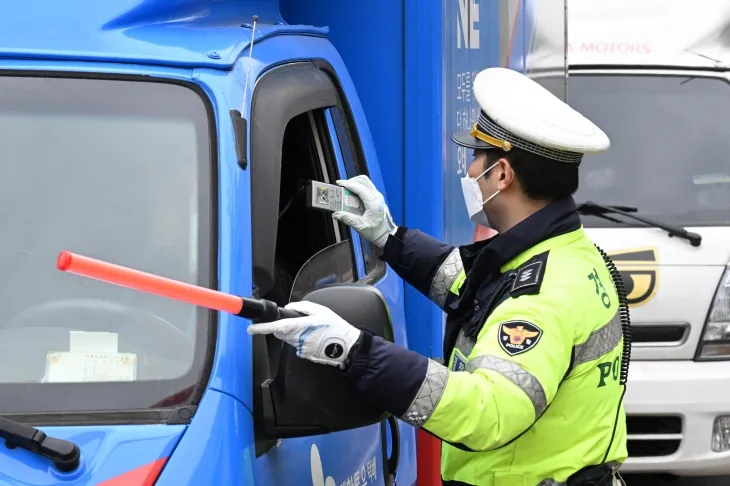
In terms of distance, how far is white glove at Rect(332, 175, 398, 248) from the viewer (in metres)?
3.49

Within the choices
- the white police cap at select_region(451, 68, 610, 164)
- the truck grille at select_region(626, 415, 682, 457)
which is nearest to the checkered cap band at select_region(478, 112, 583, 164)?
the white police cap at select_region(451, 68, 610, 164)

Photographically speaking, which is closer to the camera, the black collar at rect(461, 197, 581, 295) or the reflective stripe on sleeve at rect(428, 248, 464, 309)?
the black collar at rect(461, 197, 581, 295)

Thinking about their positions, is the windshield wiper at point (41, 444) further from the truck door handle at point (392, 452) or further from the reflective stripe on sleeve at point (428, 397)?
the truck door handle at point (392, 452)

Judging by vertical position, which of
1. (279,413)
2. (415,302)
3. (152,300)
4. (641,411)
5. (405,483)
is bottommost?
(641,411)

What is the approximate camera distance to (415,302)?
3939 millimetres

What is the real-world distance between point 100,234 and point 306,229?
1.17 m

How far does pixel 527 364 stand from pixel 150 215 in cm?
83

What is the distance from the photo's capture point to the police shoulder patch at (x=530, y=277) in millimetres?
2680

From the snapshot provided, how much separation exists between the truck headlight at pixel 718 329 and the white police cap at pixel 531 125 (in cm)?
346

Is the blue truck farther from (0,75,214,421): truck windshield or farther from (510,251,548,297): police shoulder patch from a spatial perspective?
(510,251,548,297): police shoulder patch

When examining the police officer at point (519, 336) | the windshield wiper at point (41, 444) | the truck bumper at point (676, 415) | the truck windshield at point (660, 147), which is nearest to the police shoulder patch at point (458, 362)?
the police officer at point (519, 336)

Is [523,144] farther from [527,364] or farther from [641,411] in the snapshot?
[641,411]

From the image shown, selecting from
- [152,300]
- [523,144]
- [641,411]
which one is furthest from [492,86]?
[641,411]

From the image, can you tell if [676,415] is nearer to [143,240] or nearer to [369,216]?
[369,216]
